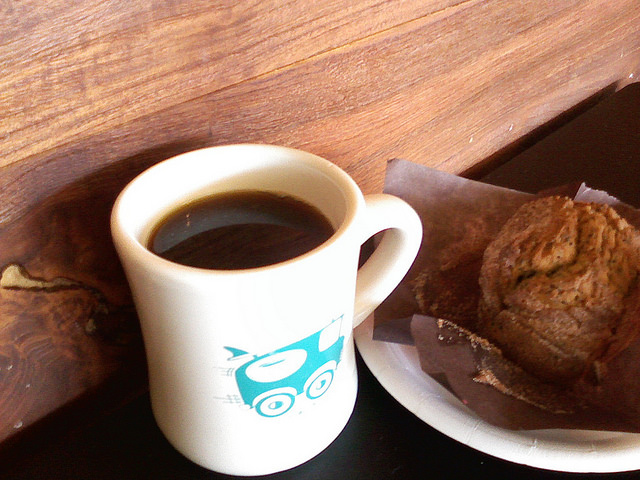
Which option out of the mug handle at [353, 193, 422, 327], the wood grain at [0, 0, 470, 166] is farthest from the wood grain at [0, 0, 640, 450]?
the mug handle at [353, 193, 422, 327]

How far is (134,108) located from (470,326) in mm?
356

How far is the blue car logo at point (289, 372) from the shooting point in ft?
1.18

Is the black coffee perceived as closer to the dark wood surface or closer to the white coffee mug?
the white coffee mug

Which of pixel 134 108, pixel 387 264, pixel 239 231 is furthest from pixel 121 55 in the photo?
pixel 387 264

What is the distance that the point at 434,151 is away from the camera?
71 centimetres

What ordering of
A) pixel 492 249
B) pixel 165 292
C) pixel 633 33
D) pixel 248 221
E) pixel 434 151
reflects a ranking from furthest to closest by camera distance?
pixel 633 33, pixel 434 151, pixel 492 249, pixel 248 221, pixel 165 292

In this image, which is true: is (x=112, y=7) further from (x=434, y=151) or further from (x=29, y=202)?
(x=434, y=151)

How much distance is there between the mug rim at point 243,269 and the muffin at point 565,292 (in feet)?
0.67

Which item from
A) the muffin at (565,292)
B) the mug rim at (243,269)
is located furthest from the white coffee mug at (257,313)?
the muffin at (565,292)

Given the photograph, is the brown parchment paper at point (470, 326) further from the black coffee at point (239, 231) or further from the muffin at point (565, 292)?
the black coffee at point (239, 231)

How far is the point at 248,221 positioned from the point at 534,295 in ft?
0.83

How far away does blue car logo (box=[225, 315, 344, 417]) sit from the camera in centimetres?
36

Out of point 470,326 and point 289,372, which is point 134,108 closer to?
point 289,372

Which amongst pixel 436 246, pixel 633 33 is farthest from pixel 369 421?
pixel 633 33
